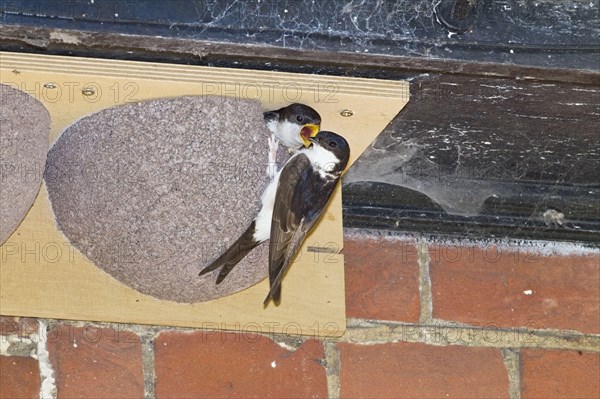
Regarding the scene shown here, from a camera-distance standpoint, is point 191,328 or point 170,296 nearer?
point 170,296

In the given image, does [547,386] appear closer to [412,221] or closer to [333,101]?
[412,221]

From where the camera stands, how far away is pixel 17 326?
241 cm

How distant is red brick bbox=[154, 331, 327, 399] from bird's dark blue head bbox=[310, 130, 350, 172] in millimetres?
418

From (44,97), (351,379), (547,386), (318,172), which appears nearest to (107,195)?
(44,97)

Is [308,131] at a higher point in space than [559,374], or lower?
higher

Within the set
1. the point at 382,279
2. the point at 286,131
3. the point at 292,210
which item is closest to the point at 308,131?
the point at 286,131

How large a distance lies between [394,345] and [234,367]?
330 mm

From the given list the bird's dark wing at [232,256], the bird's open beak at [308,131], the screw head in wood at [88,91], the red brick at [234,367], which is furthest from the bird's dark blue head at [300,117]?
the red brick at [234,367]

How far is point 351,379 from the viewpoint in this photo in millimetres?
2469

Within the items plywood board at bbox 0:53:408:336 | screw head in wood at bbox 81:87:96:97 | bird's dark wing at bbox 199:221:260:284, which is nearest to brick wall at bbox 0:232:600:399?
plywood board at bbox 0:53:408:336

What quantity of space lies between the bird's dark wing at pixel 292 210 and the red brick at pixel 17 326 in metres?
0.48

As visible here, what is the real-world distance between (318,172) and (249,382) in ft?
1.52

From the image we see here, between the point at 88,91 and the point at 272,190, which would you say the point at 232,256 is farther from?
the point at 88,91

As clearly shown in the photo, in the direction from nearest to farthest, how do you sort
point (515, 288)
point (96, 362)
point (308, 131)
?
point (308, 131) < point (96, 362) < point (515, 288)
